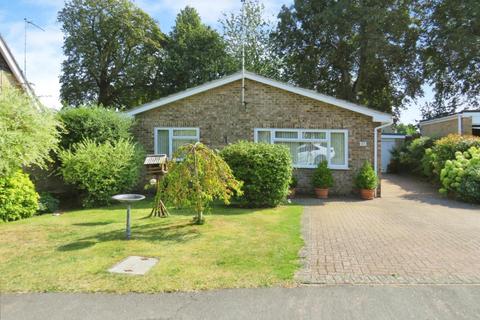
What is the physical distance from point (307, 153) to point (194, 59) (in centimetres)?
1824

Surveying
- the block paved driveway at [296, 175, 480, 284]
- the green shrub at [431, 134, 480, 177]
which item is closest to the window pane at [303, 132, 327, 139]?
the block paved driveway at [296, 175, 480, 284]

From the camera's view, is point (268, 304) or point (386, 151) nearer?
point (268, 304)

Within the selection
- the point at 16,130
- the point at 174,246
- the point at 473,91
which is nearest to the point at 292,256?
the point at 174,246

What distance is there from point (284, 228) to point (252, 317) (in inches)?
164

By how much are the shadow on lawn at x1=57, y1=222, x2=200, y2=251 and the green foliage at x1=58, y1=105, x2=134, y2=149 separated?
4766 mm

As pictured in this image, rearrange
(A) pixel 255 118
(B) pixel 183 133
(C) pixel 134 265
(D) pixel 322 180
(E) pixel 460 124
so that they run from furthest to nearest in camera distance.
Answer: (E) pixel 460 124
(B) pixel 183 133
(A) pixel 255 118
(D) pixel 322 180
(C) pixel 134 265

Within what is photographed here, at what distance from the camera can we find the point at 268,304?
403 centimetres

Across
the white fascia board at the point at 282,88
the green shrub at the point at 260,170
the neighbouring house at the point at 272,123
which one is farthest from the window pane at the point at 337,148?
the green shrub at the point at 260,170

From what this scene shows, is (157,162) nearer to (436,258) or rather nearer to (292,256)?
(292,256)

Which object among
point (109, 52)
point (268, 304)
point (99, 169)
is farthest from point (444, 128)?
point (109, 52)

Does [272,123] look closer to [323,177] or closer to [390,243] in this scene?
[323,177]

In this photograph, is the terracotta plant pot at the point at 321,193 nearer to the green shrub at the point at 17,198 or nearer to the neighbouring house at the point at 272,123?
the neighbouring house at the point at 272,123

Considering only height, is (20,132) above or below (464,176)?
above

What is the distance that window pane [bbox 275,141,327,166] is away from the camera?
1342 centimetres
